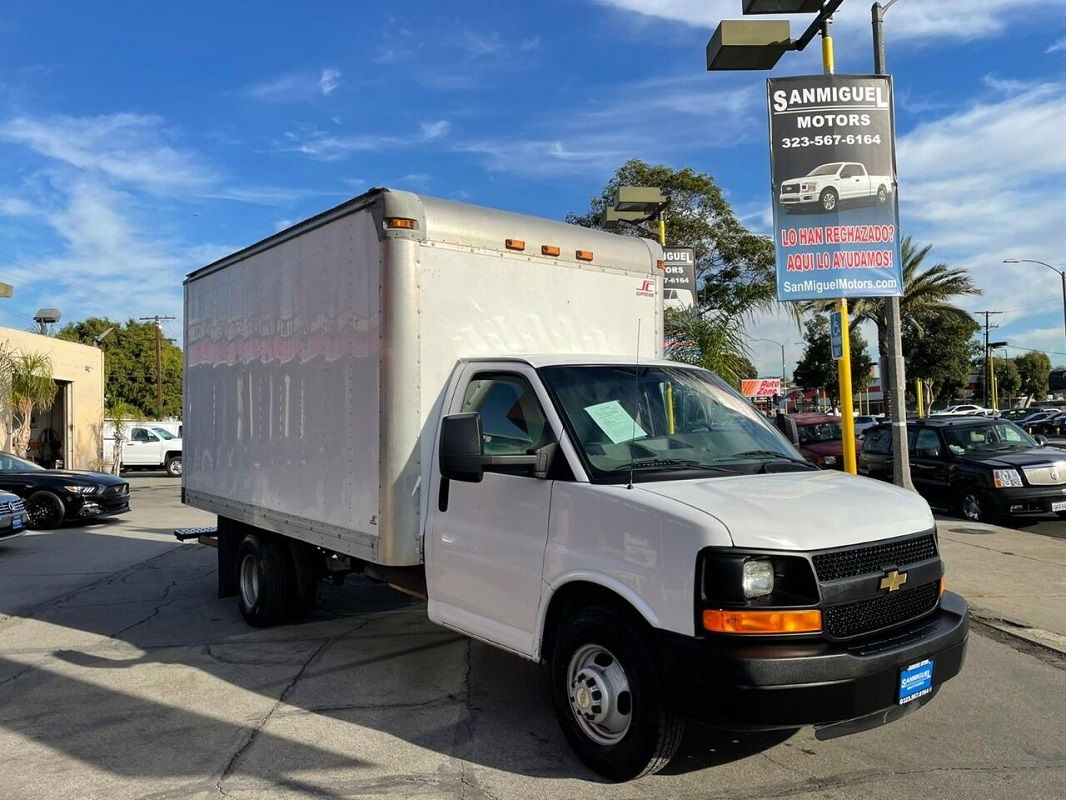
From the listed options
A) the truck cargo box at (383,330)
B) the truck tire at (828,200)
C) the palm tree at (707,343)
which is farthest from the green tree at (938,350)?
the truck cargo box at (383,330)

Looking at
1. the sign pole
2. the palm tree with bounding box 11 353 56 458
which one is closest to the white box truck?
the sign pole

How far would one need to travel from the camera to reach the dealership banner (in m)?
9.62

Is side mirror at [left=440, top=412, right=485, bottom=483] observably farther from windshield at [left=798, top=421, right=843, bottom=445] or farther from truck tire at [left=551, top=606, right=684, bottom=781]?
windshield at [left=798, top=421, right=843, bottom=445]

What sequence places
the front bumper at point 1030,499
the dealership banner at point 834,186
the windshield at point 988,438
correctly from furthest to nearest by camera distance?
the windshield at point 988,438 → the front bumper at point 1030,499 → the dealership banner at point 834,186

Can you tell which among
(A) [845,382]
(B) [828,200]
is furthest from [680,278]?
(B) [828,200]

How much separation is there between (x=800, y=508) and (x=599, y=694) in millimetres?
1271

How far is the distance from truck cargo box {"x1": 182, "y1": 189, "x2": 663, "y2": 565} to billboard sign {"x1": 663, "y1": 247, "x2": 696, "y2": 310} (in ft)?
25.2

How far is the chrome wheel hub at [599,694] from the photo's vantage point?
12.8 ft

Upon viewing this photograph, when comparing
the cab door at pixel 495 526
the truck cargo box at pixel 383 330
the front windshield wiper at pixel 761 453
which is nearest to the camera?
the cab door at pixel 495 526

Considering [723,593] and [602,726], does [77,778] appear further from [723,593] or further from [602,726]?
[723,593]

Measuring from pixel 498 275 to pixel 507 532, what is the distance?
1834 mm

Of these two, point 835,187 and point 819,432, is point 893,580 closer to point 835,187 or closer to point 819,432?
point 835,187

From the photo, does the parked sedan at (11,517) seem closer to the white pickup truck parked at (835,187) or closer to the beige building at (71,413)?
the white pickup truck parked at (835,187)

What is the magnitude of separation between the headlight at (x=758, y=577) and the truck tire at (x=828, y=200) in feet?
23.7
